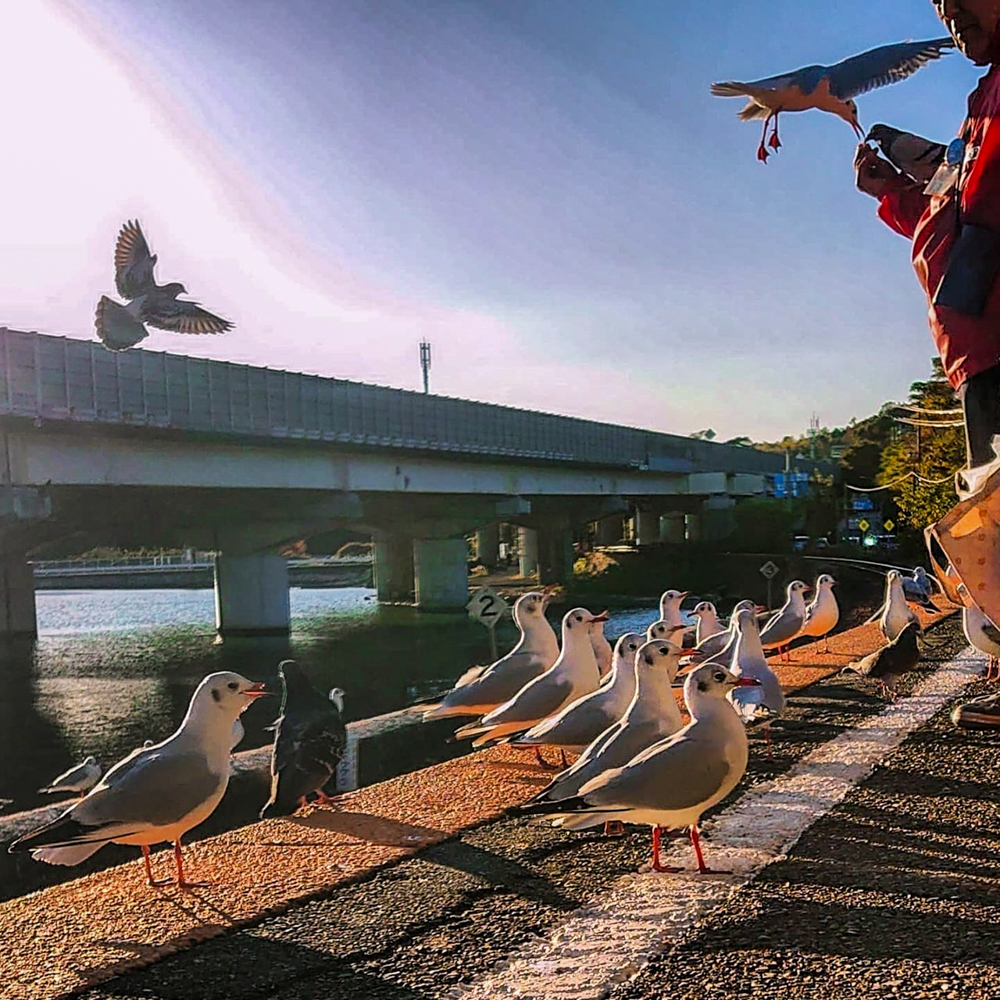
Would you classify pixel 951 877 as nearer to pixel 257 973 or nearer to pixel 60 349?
pixel 257 973

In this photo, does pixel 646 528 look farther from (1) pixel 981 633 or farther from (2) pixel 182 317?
(1) pixel 981 633

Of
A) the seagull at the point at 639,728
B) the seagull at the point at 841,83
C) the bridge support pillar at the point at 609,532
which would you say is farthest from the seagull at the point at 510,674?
the bridge support pillar at the point at 609,532

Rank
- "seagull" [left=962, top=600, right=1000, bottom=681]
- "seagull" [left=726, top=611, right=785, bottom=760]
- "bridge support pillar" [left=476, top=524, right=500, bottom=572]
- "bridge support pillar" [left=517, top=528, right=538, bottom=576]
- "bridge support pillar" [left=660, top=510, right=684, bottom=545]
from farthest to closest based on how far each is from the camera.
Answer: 1. "bridge support pillar" [left=476, top=524, right=500, bottom=572]
2. "bridge support pillar" [left=660, top=510, right=684, bottom=545]
3. "bridge support pillar" [left=517, top=528, right=538, bottom=576]
4. "seagull" [left=726, top=611, right=785, bottom=760]
5. "seagull" [left=962, top=600, right=1000, bottom=681]

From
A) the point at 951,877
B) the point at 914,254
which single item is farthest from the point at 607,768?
the point at 914,254

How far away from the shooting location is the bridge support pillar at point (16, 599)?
3884 centimetres

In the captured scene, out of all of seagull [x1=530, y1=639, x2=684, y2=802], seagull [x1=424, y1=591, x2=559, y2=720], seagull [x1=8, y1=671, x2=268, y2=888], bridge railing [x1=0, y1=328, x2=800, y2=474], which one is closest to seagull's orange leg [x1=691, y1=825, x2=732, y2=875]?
seagull [x1=530, y1=639, x2=684, y2=802]

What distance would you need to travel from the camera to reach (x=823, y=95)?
418 cm

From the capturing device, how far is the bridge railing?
70.4ft

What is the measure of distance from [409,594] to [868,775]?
4729 centimetres

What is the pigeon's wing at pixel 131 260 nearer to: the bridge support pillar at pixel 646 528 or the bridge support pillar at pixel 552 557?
the bridge support pillar at pixel 552 557

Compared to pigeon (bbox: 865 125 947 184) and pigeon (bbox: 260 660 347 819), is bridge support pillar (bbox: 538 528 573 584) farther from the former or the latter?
pigeon (bbox: 865 125 947 184)

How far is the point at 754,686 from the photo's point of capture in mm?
8023

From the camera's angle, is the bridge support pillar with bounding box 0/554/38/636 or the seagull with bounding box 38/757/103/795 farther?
the bridge support pillar with bounding box 0/554/38/636

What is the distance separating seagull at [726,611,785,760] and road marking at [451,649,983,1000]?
30.0 inches
